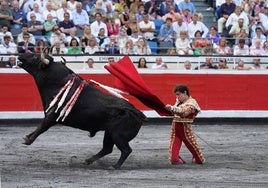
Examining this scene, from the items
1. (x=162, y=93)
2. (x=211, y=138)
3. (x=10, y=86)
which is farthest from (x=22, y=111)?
(x=211, y=138)

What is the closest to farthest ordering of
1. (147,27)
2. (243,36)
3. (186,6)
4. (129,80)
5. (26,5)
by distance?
(129,80) → (26,5) → (147,27) → (243,36) → (186,6)

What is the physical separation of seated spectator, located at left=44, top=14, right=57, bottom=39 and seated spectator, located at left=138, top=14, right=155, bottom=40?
6.63 feet

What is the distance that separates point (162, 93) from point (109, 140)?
6002 mm

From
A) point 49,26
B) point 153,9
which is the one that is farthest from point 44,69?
point 153,9

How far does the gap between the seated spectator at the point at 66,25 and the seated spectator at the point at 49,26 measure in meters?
0.22

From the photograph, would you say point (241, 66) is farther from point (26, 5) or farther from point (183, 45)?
point (26, 5)

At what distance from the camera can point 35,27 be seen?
18.3m

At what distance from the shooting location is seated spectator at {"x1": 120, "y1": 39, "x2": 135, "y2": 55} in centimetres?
1834

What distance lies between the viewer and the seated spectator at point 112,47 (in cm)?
1828

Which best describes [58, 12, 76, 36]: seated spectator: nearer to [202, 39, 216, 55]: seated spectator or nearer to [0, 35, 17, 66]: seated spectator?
[0, 35, 17, 66]: seated spectator

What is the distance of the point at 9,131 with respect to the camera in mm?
16062

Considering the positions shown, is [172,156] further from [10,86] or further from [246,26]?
[246,26]

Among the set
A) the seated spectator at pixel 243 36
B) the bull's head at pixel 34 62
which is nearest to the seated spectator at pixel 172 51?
the seated spectator at pixel 243 36

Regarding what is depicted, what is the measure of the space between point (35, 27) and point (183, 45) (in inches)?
126
